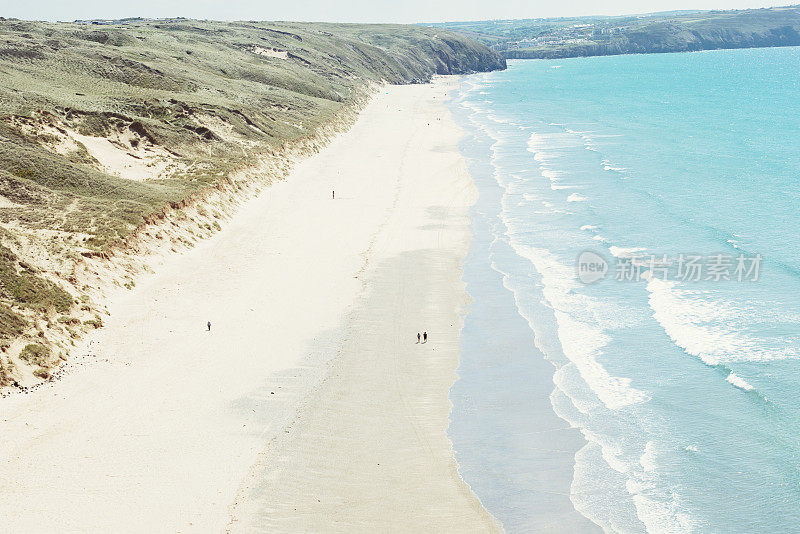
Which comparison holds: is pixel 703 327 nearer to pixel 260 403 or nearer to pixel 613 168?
pixel 260 403

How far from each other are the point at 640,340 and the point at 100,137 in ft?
134

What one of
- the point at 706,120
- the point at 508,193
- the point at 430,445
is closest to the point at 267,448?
the point at 430,445

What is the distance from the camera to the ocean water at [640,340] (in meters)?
19.8

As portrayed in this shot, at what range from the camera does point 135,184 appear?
42.9 metres

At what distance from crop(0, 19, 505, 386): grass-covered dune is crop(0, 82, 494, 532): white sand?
2946 mm

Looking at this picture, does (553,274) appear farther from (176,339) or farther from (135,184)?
(135,184)

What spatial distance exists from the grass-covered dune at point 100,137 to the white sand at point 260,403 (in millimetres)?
2946

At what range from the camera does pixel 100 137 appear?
5075 centimetres

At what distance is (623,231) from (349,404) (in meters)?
25.6

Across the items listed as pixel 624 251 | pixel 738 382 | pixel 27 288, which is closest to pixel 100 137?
pixel 27 288

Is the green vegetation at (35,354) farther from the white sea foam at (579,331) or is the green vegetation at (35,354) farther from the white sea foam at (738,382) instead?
the white sea foam at (738,382)

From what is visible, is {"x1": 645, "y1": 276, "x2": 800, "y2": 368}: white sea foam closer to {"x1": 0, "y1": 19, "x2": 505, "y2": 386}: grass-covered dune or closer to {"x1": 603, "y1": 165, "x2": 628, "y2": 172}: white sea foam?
{"x1": 0, "y1": 19, "x2": 505, "y2": 386}: grass-covered dune

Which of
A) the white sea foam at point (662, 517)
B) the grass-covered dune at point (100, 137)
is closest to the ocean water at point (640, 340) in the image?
the white sea foam at point (662, 517)

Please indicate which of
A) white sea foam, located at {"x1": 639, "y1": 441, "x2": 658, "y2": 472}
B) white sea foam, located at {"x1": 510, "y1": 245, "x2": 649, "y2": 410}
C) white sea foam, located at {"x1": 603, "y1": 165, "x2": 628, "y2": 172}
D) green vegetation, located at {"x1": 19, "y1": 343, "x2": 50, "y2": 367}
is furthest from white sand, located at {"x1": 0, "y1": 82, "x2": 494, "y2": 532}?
white sea foam, located at {"x1": 603, "y1": 165, "x2": 628, "y2": 172}
